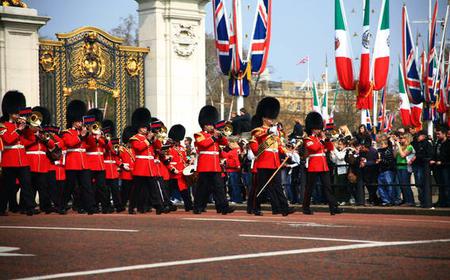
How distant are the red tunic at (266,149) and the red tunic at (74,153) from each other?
274 cm

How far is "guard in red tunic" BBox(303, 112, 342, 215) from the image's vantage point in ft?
55.2

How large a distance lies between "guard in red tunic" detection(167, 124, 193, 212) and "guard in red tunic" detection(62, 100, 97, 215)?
2148mm

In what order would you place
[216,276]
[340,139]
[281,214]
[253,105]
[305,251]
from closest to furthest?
1. [216,276]
2. [305,251]
3. [281,214]
4. [340,139]
5. [253,105]

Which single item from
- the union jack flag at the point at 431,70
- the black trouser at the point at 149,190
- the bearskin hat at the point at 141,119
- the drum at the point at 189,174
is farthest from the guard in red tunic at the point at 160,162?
the union jack flag at the point at 431,70

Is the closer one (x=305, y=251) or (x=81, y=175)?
(x=305, y=251)

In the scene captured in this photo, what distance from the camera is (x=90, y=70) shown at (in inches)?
949

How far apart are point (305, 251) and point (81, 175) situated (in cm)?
763

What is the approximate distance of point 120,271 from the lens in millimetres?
8766

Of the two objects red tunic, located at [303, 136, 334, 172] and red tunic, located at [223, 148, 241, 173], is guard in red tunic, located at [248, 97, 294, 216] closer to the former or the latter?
red tunic, located at [303, 136, 334, 172]

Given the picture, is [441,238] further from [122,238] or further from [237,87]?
[237,87]

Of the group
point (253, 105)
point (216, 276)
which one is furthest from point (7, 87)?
point (253, 105)

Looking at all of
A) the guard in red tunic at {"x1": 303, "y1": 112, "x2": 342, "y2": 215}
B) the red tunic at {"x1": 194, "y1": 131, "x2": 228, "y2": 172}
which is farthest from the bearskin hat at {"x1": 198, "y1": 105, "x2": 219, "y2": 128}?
the guard in red tunic at {"x1": 303, "y1": 112, "x2": 342, "y2": 215}

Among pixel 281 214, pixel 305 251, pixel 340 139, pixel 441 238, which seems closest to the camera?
pixel 305 251

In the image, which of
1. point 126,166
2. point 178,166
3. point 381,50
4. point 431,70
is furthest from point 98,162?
point 431,70
